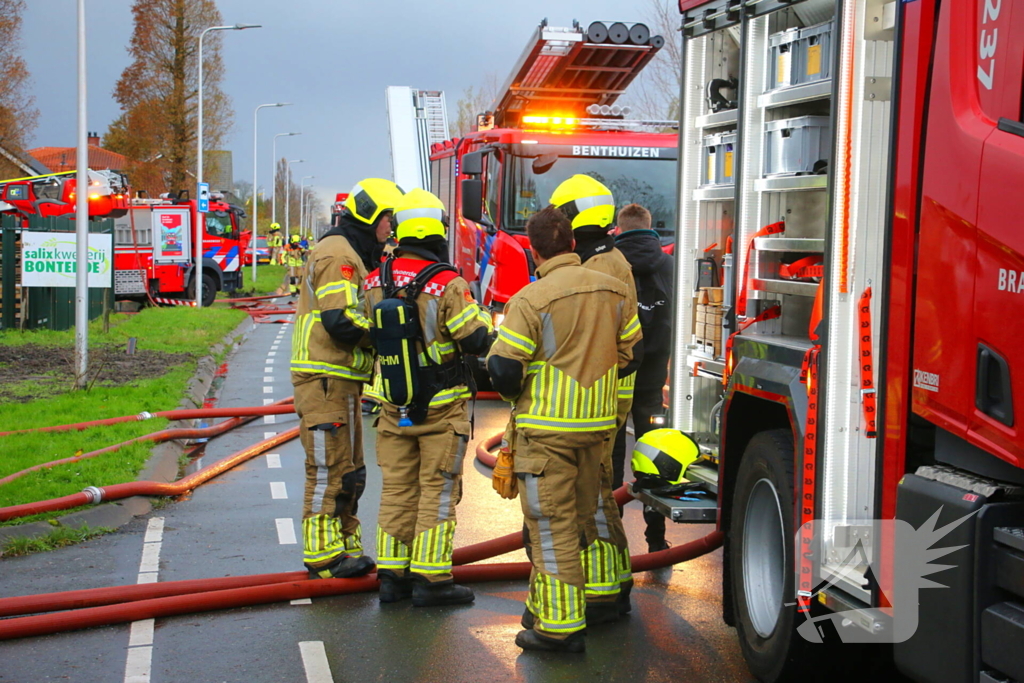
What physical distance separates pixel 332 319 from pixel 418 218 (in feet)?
2.27

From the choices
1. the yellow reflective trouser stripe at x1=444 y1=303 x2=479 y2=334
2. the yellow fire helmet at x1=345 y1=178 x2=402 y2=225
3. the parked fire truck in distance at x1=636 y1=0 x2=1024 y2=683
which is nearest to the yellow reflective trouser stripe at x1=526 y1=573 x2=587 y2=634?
the parked fire truck in distance at x1=636 y1=0 x2=1024 y2=683

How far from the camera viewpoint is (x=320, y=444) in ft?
19.3

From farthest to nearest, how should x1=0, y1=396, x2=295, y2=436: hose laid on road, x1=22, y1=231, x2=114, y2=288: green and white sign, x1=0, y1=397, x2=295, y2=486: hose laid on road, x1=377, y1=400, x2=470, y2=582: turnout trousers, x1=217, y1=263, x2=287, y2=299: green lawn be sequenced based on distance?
1. x1=217, y1=263, x2=287, y2=299: green lawn
2. x1=22, y1=231, x2=114, y2=288: green and white sign
3. x1=0, y1=396, x2=295, y2=436: hose laid on road
4. x1=0, y1=397, x2=295, y2=486: hose laid on road
5. x1=377, y1=400, x2=470, y2=582: turnout trousers

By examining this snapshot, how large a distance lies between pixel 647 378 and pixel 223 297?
29102 mm

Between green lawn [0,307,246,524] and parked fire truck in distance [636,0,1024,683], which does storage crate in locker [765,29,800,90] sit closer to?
parked fire truck in distance [636,0,1024,683]

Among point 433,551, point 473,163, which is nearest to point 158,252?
point 473,163

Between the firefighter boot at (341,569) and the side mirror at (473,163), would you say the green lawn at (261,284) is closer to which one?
the side mirror at (473,163)

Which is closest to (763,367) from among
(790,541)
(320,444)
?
(790,541)

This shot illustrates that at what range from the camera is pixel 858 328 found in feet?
12.3

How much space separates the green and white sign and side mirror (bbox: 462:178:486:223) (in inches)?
307

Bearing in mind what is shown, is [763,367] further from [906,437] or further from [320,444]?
[320,444]

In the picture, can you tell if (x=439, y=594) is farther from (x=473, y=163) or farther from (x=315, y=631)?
(x=473, y=163)

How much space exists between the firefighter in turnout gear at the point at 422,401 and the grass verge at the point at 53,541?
228 cm

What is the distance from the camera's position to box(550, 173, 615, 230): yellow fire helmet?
17.7ft
